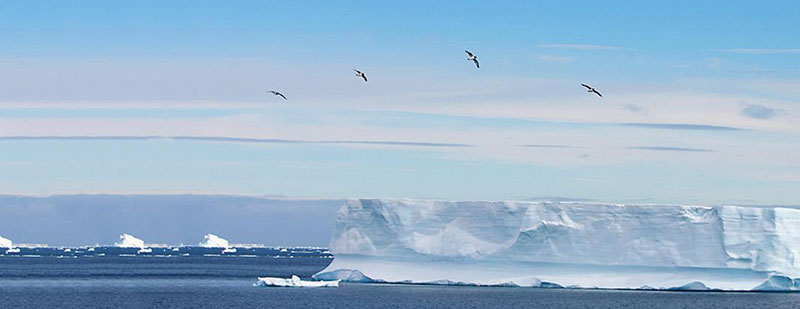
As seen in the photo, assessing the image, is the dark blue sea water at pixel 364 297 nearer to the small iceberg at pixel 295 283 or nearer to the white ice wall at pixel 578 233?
the small iceberg at pixel 295 283

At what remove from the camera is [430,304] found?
1441 inches

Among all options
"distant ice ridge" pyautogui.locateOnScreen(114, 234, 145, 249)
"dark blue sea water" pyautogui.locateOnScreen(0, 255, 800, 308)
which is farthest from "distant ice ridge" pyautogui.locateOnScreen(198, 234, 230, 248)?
"dark blue sea water" pyautogui.locateOnScreen(0, 255, 800, 308)

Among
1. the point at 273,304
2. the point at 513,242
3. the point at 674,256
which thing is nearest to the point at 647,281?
the point at 674,256

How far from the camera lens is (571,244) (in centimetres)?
Result: 4084

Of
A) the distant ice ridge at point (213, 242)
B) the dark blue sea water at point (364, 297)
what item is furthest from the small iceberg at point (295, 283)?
the distant ice ridge at point (213, 242)

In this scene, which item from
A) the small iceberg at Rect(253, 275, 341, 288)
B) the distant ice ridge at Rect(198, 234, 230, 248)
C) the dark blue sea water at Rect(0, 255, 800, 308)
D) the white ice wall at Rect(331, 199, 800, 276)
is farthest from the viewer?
the distant ice ridge at Rect(198, 234, 230, 248)

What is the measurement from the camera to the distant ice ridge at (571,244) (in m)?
39.5

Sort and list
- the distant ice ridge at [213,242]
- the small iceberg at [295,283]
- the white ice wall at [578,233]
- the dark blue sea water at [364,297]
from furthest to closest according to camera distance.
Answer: the distant ice ridge at [213,242] → the small iceberg at [295,283] → the white ice wall at [578,233] → the dark blue sea water at [364,297]

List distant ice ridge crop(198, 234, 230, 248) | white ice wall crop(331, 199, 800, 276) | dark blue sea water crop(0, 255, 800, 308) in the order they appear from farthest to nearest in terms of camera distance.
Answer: distant ice ridge crop(198, 234, 230, 248), white ice wall crop(331, 199, 800, 276), dark blue sea water crop(0, 255, 800, 308)

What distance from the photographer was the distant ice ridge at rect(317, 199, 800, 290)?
39500mm

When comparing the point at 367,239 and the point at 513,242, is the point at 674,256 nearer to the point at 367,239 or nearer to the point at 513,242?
the point at 513,242

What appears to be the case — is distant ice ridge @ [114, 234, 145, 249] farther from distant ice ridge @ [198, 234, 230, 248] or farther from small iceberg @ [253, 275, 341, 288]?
small iceberg @ [253, 275, 341, 288]

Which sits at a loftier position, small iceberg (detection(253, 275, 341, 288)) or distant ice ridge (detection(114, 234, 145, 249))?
distant ice ridge (detection(114, 234, 145, 249))

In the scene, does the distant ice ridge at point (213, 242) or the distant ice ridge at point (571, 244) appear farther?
the distant ice ridge at point (213, 242)
